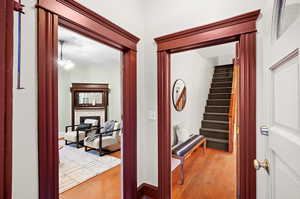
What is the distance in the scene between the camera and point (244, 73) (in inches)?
53.3

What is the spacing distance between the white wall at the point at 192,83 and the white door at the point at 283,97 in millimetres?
2234

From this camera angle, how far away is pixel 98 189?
2.19m

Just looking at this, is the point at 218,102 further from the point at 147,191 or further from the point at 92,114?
the point at 92,114

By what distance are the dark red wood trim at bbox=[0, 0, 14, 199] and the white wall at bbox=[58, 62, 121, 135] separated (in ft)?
15.7

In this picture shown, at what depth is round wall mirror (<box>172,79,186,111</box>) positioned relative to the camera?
3086 mm

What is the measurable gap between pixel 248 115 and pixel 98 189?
229cm

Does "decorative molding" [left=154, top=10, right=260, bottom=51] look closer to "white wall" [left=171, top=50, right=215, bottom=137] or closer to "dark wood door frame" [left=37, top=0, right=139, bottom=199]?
"dark wood door frame" [left=37, top=0, right=139, bottom=199]

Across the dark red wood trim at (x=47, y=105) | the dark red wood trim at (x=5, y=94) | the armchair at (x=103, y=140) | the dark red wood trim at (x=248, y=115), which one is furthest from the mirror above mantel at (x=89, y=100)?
the dark red wood trim at (x=5, y=94)

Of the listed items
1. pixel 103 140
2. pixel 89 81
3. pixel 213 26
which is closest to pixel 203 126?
pixel 103 140

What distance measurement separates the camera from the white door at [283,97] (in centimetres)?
52

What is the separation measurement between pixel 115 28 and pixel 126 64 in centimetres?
41

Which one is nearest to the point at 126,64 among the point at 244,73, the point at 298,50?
the point at 244,73

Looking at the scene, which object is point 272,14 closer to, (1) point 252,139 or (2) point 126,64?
(1) point 252,139

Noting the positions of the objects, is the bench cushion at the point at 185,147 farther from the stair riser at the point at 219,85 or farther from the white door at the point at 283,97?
the stair riser at the point at 219,85
